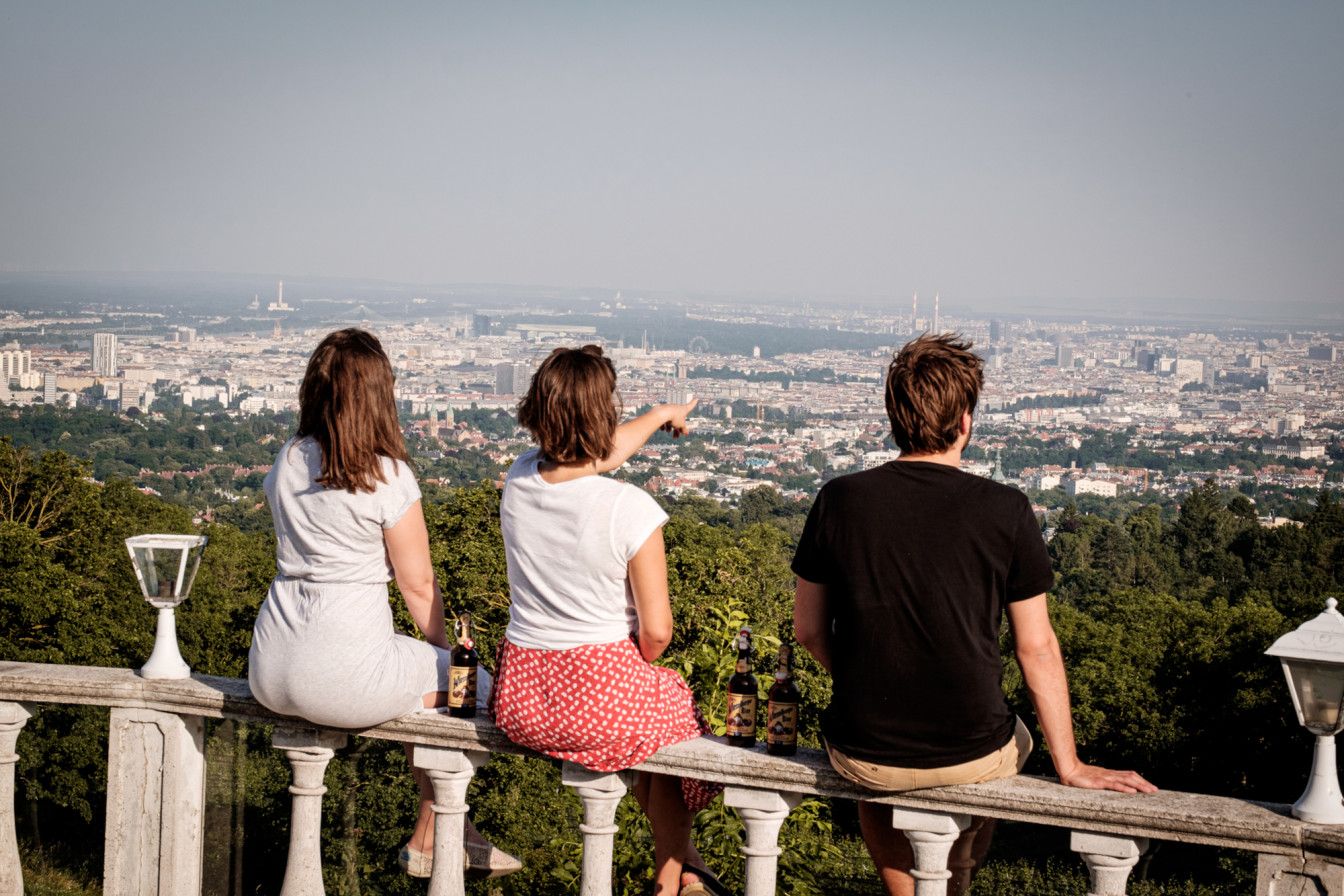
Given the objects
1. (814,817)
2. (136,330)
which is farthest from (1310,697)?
(136,330)

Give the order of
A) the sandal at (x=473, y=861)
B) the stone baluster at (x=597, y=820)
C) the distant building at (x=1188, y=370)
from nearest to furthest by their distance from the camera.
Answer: the stone baluster at (x=597, y=820), the sandal at (x=473, y=861), the distant building at (x=1188, y=370)

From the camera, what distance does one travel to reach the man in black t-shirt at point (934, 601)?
315 centimetres

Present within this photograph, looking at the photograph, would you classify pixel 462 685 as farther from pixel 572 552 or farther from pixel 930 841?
pixel 930 841

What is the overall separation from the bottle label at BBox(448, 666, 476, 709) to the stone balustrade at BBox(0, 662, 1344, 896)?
8cm

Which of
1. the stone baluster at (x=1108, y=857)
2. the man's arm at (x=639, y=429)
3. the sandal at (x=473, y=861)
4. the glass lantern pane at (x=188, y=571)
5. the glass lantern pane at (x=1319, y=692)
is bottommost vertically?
the sandal at (x=473, y=861)

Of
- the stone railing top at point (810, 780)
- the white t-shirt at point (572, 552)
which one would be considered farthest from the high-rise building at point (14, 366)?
the white t-shirt at point (572, 552)

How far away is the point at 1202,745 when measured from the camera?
28453 millimetres

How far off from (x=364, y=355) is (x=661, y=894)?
1.69 metres

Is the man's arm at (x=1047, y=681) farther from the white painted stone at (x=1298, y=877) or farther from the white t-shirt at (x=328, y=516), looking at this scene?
the white t-shirt at (x=328, y=516)

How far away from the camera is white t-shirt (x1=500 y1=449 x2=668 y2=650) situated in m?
3.49

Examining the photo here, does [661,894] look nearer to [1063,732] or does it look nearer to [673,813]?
[673,813]

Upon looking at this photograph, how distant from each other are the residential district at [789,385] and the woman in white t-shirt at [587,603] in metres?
83.3

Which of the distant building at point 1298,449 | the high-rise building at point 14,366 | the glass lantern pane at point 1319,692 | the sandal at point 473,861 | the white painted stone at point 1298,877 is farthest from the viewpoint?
the distant building at point 1298,449

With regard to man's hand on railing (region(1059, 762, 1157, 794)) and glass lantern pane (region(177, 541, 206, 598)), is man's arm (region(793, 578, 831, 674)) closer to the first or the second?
man's hand on railing (region(1059, 762, 1157, 794))
